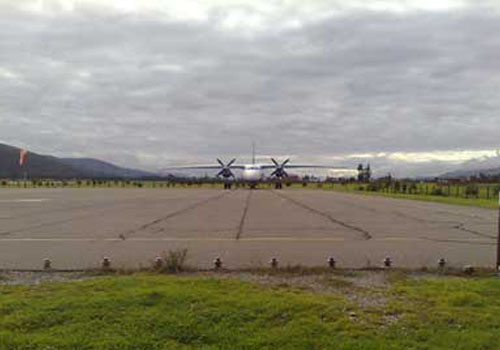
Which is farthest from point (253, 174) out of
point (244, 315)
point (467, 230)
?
point (244, 315)

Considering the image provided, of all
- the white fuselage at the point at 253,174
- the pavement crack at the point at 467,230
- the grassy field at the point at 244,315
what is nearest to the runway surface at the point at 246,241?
the pavement crack at the point at 467,230

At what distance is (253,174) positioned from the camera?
81625 millimetres

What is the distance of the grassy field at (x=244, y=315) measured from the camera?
18.1ft

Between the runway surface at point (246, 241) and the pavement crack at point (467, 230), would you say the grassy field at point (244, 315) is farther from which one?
the pavement crack at point (467, 230)

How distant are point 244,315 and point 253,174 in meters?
75.2

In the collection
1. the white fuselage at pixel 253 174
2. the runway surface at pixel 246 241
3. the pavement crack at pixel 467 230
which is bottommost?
the runway surface at pixel 246 241

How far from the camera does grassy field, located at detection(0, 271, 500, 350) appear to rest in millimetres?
5527

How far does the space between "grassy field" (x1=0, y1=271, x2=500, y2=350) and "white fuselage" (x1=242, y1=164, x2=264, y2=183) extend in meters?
73.0

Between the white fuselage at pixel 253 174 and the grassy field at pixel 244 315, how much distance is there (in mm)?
73034

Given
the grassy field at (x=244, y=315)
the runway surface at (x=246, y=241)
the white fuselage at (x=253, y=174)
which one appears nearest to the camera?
the grassy field at (x=244, y=315)

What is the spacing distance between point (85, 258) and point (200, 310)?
595 centimetres

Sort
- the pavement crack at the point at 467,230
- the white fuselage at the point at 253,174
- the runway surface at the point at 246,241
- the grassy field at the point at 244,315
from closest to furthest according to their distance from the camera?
the grassy field at the point at 244,315 < the runway surface at the point at 246,241 < the pavement crack at the point at 467,230 < the white fuselage at the point at 253,174

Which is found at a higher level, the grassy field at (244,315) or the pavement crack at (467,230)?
the pavement crack at (467,230)

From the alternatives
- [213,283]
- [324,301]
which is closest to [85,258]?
[213,283]
